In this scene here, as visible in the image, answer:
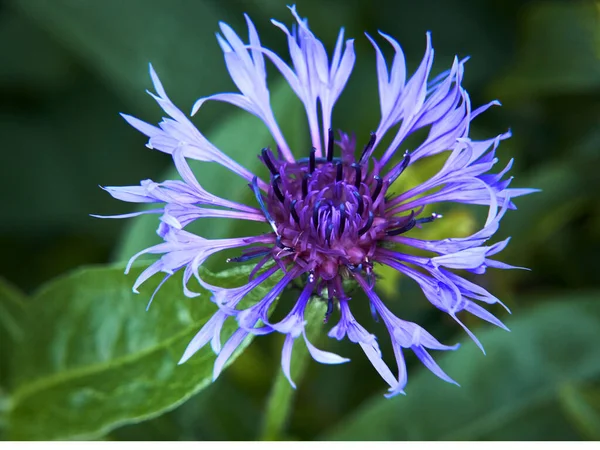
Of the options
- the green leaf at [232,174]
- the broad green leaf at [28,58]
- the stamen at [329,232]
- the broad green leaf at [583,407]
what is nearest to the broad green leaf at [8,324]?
the green leaf at [232,174]

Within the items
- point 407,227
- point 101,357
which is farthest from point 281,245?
point 101,357

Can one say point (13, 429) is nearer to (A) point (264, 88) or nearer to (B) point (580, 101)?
(A) point (264, 88)

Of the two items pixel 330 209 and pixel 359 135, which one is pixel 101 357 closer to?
pixel 330 209

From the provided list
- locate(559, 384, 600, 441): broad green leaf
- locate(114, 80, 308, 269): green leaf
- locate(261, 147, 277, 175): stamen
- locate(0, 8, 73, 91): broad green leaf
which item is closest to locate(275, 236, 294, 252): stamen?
locate(261, 147, 277, 175): stamen

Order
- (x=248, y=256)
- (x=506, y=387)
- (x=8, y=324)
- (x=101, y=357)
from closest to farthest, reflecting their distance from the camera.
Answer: (x=248, y=256), (x=101, y=357), (x=8, y=324), (x=506, y=387)

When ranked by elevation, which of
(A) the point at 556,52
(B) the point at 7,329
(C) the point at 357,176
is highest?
(A) the point at 556,52
